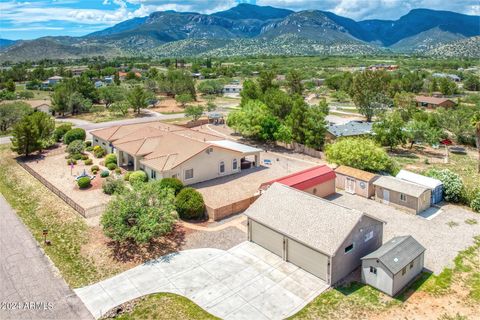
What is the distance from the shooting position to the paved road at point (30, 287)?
728 inches

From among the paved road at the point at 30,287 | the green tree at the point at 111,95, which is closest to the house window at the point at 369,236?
the paved road at the point at 30,287

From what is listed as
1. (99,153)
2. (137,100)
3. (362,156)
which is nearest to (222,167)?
(362,156)

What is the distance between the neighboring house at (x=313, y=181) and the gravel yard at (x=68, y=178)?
15.1 metres

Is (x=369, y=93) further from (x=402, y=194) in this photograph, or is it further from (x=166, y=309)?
(x=166, y=309)

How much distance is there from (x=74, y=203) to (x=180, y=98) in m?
58.2

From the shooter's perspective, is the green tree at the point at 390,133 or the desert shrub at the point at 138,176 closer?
the desert shrub at the point at 138,176

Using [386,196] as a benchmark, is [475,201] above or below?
below

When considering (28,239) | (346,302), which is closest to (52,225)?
(28,239)

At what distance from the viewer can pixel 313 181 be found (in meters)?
32.8

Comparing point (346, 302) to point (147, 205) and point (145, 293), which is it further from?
point (147, 205)

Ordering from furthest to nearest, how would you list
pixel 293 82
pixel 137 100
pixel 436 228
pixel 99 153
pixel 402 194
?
pixel 293 82
pixel 137 100
pixel 99 153
pixel 402 194
pixel 436 228

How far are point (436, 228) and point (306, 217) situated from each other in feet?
39.0

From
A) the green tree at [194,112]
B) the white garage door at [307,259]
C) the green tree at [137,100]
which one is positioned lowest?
the white garage door at [307,259]

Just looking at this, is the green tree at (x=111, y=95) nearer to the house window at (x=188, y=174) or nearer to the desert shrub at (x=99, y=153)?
the desert shrub at (x=99, y=153)
